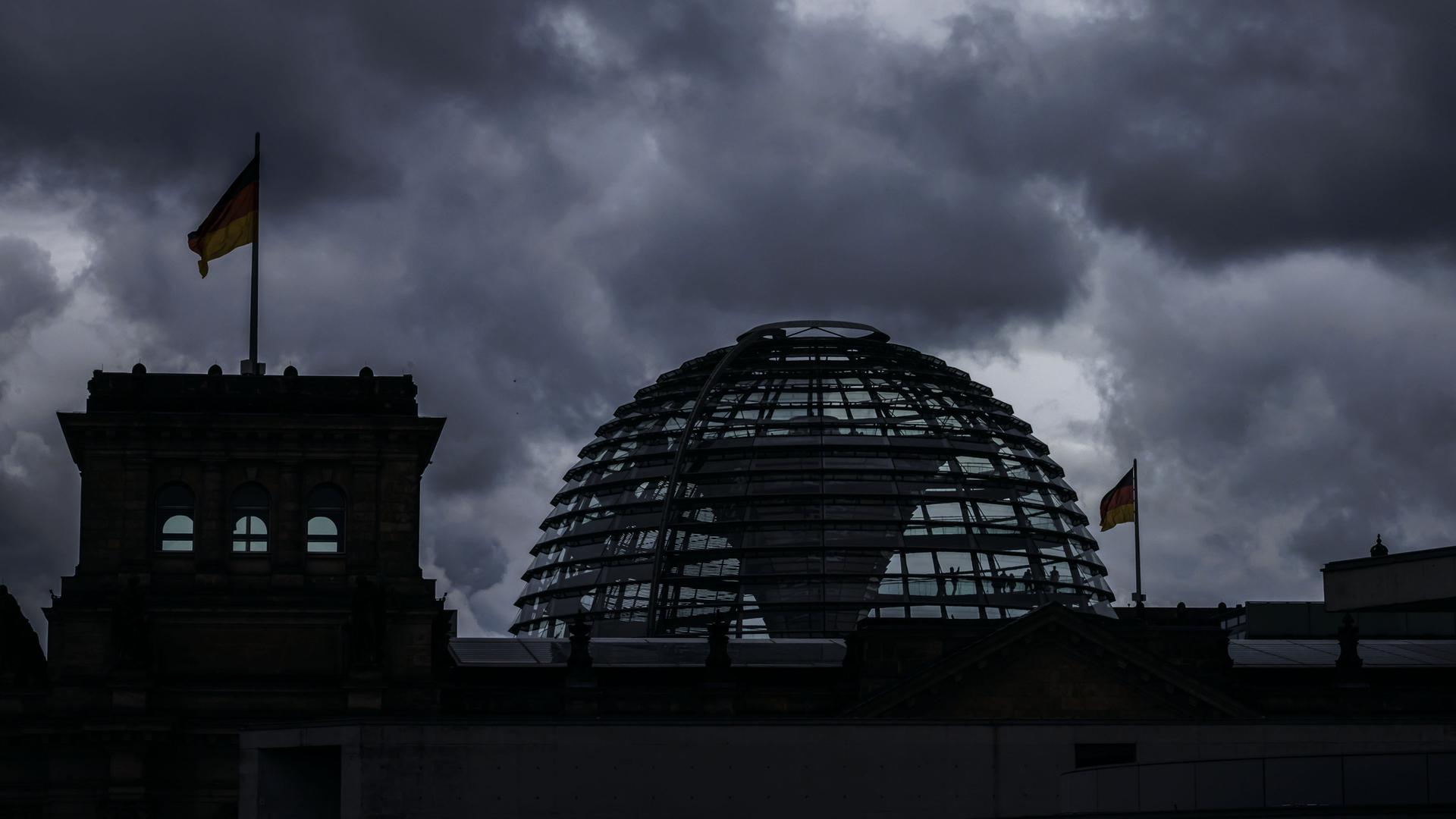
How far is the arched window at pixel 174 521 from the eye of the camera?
209 feet

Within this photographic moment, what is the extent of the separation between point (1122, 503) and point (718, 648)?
21706 millimetres

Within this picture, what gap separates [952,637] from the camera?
2554 inches

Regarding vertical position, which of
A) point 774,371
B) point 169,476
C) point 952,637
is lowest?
point 952,637

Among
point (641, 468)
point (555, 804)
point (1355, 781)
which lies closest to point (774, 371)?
point (641, 468)

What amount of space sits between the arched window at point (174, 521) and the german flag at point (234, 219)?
579cm

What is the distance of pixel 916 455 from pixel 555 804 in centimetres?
3885

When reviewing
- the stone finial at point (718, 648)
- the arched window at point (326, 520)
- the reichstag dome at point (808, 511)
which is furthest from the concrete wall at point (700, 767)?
the reichstag dome at point (808, 511)

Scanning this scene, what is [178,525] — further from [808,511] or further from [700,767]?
[808,511]

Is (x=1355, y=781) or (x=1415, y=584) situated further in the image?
(x=1415, y=584)

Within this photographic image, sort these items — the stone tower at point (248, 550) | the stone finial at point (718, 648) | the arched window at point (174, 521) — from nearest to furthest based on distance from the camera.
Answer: the stone tower at point (248, 550) < the arched window at point (174, 521) < the stone finial at point (718, 648)

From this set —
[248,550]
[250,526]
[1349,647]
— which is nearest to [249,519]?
[250,526]

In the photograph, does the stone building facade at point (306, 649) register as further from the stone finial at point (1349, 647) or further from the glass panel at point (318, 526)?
the stone finial at point (1349, 647)

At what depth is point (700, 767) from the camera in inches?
2035

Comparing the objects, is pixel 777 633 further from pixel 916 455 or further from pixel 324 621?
pixel 324 621
